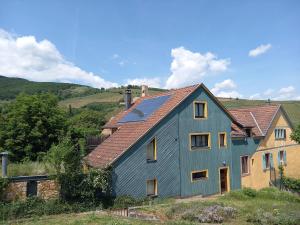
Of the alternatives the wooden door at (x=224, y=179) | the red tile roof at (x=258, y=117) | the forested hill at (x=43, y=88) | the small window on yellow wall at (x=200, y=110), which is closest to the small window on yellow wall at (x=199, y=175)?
the wooden door at (x=224, y=179)

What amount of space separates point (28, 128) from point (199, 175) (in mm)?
14278

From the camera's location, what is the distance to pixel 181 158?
75.2 ft

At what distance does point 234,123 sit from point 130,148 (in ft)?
37.9

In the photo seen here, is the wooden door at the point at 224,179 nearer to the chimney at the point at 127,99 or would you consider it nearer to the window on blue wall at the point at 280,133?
the window on blue wall at the point at 280,133

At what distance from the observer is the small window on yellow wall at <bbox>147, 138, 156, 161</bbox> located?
21.5m

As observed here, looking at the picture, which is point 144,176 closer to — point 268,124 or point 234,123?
point 234,123

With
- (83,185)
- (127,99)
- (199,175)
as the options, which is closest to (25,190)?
(83,185)

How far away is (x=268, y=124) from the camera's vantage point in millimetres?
30625

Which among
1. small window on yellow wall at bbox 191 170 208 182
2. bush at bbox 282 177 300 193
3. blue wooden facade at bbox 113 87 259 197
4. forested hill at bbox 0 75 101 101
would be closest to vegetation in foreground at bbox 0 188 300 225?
blue wooden facade at bbox 113 87 259 197

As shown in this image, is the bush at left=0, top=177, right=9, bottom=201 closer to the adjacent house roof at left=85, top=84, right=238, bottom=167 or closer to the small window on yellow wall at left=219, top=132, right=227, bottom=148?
the adjacent house roof at left=85, top=84, right=238, bottom=167

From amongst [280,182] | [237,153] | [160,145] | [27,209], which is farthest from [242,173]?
[27,209]

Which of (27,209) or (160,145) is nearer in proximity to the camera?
(27,209)

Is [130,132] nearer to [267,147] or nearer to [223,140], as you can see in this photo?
[223,140]

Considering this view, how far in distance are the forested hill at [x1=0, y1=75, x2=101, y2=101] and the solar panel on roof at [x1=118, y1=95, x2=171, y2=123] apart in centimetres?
9292
